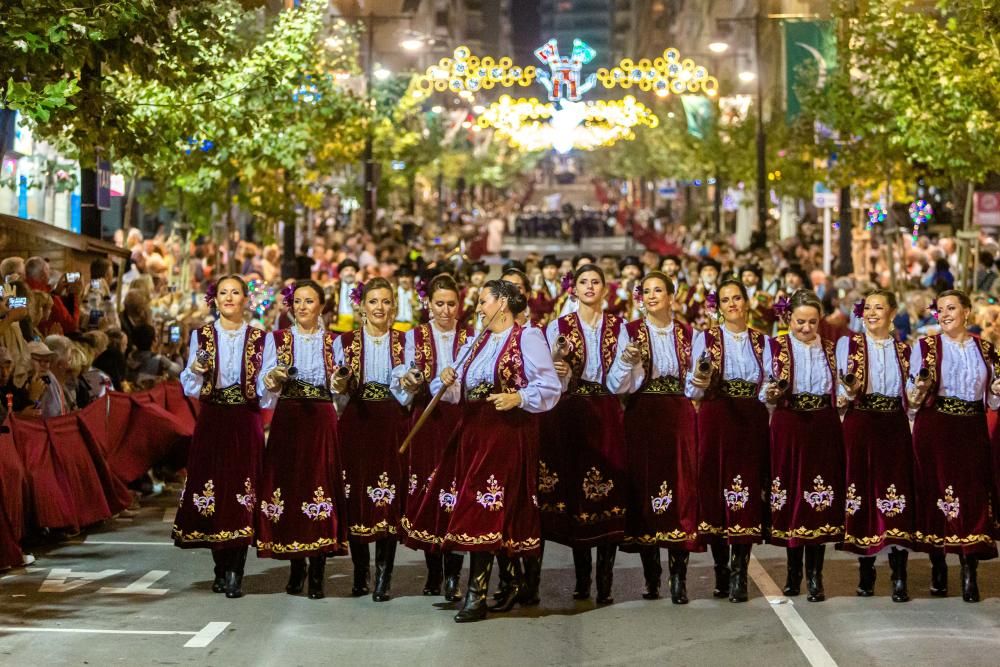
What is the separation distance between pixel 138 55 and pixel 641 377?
171 inches

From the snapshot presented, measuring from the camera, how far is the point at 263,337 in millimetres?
10352

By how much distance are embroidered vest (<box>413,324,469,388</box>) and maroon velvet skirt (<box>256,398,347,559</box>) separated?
0.65 m

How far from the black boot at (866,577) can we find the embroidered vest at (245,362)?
3.89m

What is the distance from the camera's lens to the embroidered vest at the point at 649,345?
33.2ft

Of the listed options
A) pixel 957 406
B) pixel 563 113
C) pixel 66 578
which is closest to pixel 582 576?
pixel 957 406

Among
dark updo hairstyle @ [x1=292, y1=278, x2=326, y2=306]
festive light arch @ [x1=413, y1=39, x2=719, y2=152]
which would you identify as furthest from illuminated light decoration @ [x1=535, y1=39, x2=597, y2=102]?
dark updo hairstyle @ [x1=292, y1=278, x2=326, y2=306]

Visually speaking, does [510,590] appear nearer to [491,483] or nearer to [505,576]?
[505,576]

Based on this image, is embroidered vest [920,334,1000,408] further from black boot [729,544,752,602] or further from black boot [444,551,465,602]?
black boot [444,551,465,602]

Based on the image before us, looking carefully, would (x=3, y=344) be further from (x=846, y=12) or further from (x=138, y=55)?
(x=846, y=12)

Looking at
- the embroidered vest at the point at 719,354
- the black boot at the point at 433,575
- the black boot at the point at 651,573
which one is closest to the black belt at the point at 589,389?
the embroidered vest at the point at 719,354

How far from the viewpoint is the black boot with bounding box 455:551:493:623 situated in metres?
9.67

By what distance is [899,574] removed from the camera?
10320mm

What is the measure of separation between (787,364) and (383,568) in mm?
2752

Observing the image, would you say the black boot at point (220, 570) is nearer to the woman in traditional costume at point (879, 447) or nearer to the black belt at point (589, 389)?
the black belt at point (589, 389)
